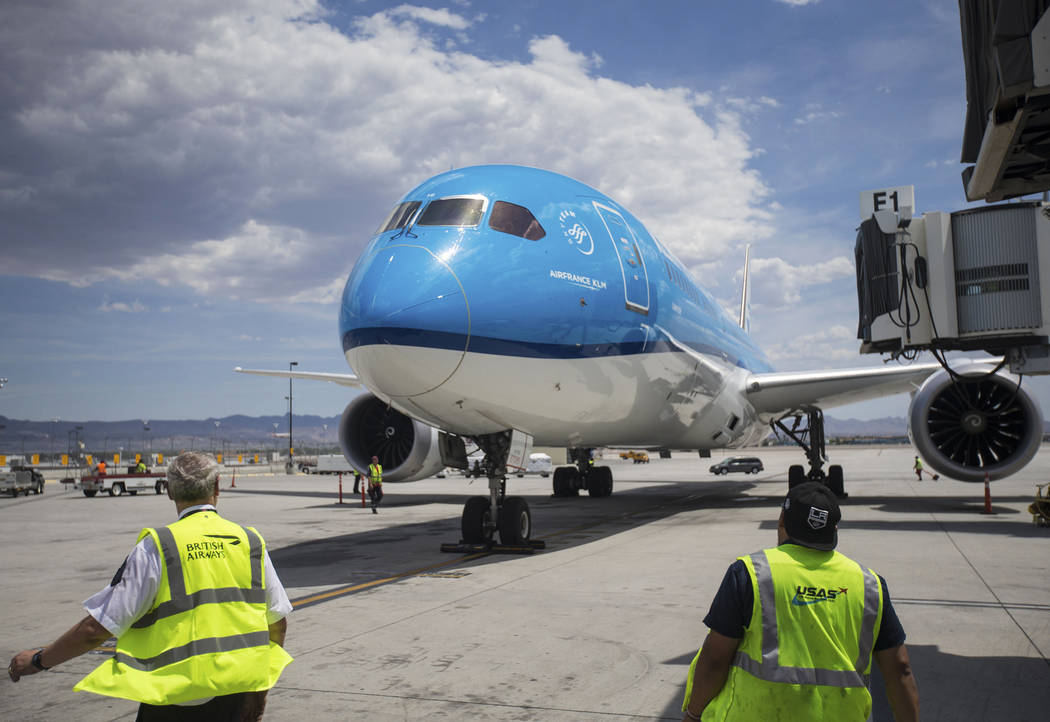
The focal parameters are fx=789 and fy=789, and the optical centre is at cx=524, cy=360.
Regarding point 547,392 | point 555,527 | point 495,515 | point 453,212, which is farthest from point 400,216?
point 555,527

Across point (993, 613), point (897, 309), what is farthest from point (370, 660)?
point (897, 309)

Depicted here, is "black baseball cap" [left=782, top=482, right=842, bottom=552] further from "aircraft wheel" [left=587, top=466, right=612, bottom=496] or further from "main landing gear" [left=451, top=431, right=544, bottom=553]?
"aircraft wheel" [left=587, top=466, right=612, bottom=496]

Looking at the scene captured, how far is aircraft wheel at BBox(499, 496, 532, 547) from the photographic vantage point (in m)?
9.20

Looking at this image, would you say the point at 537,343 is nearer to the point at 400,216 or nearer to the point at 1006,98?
the point at 400,216

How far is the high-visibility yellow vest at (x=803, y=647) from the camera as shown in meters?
2.16

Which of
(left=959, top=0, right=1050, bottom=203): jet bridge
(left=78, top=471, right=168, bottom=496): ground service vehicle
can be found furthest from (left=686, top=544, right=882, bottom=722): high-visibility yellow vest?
(left=78, top=471, right=168, bottom=496): ground service vehicle

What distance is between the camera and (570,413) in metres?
8.98

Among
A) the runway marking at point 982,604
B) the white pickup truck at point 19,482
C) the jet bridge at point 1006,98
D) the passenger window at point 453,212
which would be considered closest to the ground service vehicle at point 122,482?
the white pickup truck at point 19,482

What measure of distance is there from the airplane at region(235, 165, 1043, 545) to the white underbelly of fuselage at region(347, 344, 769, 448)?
2 cm

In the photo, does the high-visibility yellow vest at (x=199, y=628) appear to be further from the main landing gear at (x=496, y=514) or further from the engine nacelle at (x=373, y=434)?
the engine nacelle at (x=373, y=434)

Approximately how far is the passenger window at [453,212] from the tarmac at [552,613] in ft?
11.6

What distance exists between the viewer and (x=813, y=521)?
225 cm

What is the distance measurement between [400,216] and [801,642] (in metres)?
7.00

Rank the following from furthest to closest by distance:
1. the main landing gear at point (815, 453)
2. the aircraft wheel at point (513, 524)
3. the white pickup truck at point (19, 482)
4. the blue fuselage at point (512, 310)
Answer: the white pickup truck at point (19, 482) → the main landing gear at point (815, 453) → the aircraft wheel at point (513, 524) → the blue fuselage at point (512, 310)
